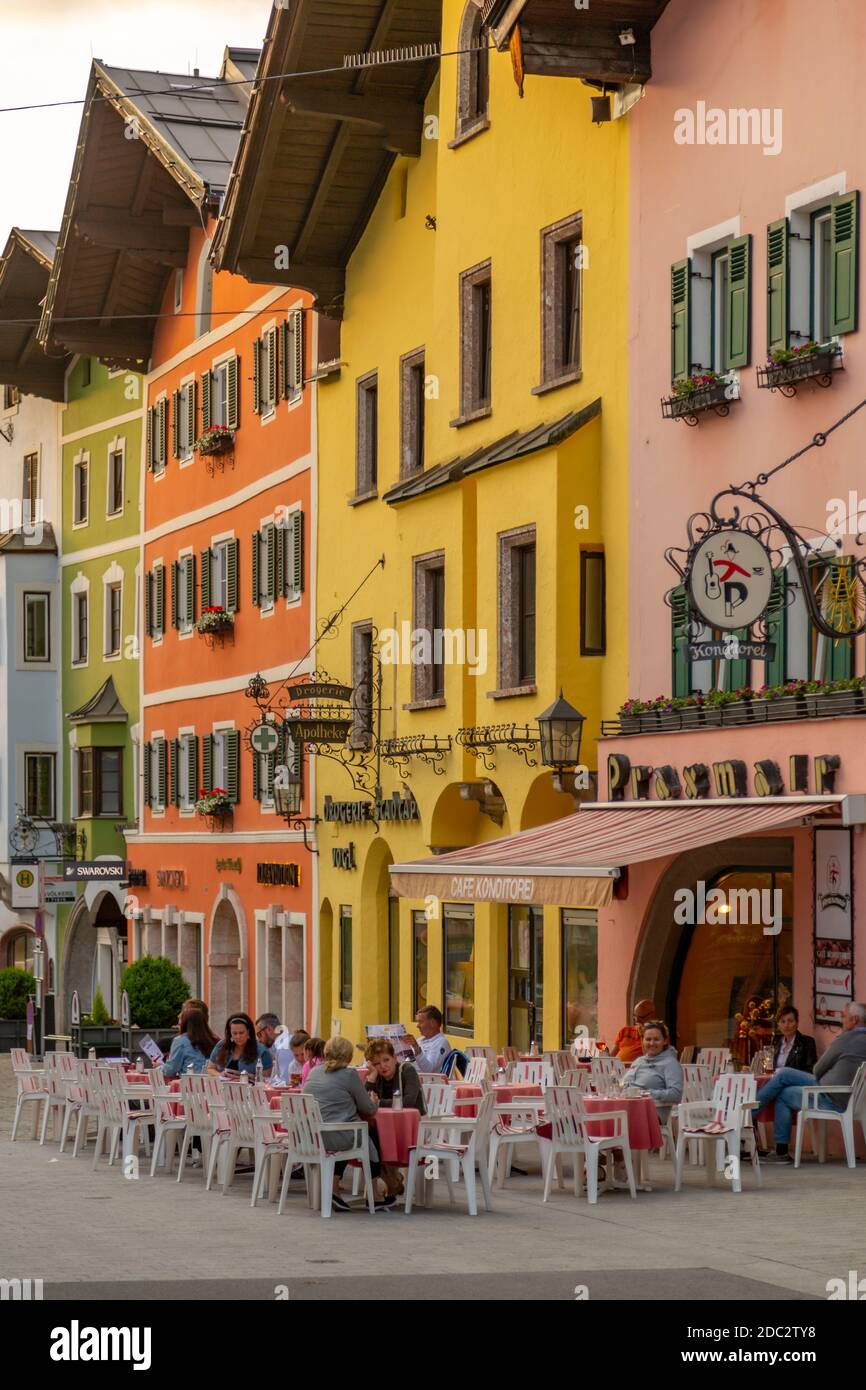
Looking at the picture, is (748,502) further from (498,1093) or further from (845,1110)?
(498,1093)

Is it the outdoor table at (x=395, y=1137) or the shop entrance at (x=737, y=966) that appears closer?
the outdoor table at (x=395, y=1137)

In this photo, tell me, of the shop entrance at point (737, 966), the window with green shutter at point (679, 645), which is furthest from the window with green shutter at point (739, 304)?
the shop entrance at point (737, 966)

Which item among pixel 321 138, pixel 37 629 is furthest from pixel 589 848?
pixel 37 629

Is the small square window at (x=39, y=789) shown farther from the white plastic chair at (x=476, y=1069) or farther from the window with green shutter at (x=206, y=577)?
the white plastic chair at (x=476, y=1069)

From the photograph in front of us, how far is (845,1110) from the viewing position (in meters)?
20.1

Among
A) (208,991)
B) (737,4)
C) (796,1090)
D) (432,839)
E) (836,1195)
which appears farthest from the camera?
(208,991)

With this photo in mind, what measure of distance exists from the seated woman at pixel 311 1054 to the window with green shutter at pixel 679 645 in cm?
588

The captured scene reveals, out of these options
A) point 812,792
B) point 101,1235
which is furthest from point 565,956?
point 101,1235

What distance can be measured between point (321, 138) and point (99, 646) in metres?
19.0

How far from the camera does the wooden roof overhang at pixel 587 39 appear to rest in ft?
84.4

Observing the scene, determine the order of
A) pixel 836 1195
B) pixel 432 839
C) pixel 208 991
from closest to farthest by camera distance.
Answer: pixel 836 1195 → pixel 432 839 → pixel 208 991

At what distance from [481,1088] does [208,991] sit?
22.9 metres

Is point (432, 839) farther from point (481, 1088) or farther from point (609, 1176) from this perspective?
point (609, 1176)

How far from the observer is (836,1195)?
18.1 metres
